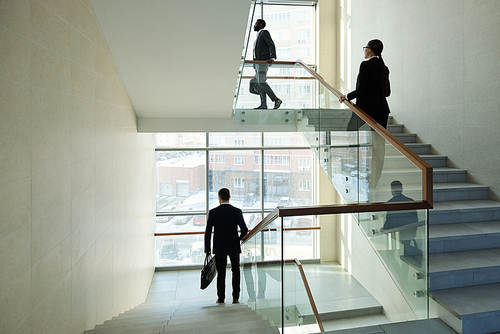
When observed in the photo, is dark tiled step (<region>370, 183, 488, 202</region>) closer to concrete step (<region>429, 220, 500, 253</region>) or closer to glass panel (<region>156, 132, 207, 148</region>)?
concrete step (<region>429, 220, 500, 253</region>)

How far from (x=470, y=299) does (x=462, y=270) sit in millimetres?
302

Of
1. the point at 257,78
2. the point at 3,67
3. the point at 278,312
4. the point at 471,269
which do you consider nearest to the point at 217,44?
the point at 257,78

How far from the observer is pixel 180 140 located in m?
9.05

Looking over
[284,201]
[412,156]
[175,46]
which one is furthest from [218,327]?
[284,201]

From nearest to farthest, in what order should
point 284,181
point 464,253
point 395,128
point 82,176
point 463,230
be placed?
1. point 82,176
2. point 464,253
3. point 463,230
4. point 395,128
5. point 284,181

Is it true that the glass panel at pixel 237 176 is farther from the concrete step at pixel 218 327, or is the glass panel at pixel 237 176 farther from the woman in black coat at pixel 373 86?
the concrete step at pixel 218 327

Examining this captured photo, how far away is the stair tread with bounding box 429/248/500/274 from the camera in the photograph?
3.00m

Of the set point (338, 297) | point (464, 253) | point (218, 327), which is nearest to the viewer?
point (218, 327)

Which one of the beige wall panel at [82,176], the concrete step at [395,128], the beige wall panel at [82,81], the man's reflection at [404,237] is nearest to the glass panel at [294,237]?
the man's reflection at [404,237]

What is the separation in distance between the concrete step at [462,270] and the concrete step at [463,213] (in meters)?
0.66

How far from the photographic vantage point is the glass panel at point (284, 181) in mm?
9336

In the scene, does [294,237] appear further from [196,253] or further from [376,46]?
[196,253]

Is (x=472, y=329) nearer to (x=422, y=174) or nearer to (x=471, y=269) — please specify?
(x=471, y=269)

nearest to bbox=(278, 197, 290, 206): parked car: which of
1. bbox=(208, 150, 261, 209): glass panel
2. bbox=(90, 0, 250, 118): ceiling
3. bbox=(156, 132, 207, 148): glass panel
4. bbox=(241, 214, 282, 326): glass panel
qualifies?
bbox=(208, 150, 261, 209): glass panel
